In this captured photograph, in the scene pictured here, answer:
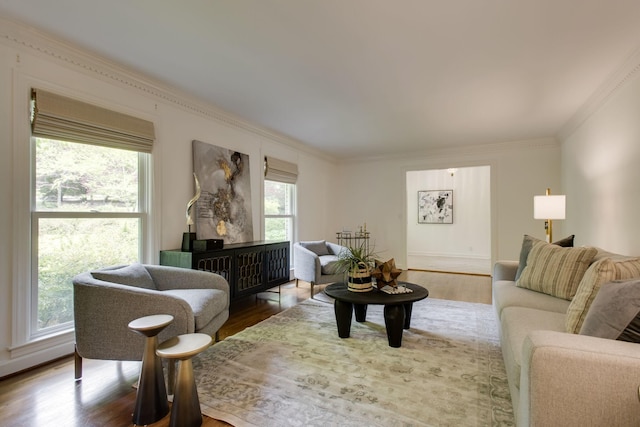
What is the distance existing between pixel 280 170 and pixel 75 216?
2.85 metres

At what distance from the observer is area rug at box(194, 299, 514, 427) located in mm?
1704

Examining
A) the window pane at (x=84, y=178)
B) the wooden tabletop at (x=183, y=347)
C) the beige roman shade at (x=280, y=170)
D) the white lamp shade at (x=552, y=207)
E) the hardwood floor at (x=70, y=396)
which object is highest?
the beige roman shade at (x=280, y=170)

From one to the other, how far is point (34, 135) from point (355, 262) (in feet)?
8.85

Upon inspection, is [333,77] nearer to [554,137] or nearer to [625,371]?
[625,371]

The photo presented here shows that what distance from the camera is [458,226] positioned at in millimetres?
7852

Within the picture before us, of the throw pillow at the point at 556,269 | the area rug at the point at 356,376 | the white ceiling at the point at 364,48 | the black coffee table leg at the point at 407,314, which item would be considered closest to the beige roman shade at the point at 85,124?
the white ceiling at the point at 364,48

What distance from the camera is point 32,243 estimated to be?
226cm

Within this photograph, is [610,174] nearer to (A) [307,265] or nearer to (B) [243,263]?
(A) [307,265]

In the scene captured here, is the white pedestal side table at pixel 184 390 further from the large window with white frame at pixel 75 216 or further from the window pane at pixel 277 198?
the window pane at pixel 277 198

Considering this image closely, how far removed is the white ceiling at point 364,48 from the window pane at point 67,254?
141 centimetres

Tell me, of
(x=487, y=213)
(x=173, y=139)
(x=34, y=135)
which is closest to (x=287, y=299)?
(x=173, y=139)

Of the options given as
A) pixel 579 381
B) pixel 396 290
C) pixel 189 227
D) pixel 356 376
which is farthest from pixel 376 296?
pixel 189 227

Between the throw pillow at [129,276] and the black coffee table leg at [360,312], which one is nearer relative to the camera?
the throw pillow at [129,276]

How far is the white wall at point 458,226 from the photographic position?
7.53 meters
